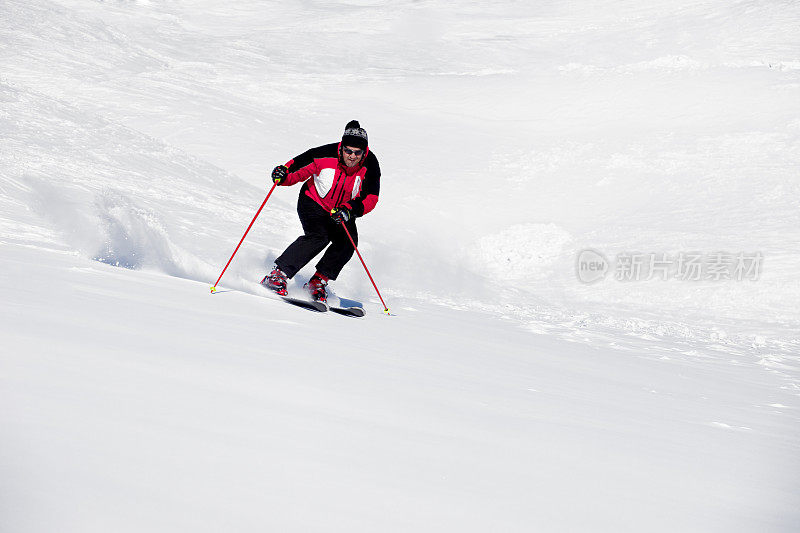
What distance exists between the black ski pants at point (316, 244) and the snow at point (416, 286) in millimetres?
400

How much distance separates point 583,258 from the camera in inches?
446

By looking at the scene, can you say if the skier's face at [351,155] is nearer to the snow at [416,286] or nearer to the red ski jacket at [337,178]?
the red ski jacket at [337,178]

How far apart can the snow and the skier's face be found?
1289 millimetres

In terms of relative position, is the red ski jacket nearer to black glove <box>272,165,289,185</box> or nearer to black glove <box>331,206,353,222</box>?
black glove <box>272,165,289,185</box>

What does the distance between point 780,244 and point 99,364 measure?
36.5 ft

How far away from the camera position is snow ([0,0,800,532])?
1725 mm

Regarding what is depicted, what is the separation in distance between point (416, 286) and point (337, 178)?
2.31m

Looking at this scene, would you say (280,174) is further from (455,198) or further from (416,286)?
(455,198)

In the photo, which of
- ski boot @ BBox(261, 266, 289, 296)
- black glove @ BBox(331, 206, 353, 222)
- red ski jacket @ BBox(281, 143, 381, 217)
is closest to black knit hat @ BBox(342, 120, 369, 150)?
red ski jacket @ BBox(281, 143, 381, 217)

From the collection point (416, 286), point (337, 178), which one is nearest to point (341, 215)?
point (337, 178)

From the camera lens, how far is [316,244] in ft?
19.8

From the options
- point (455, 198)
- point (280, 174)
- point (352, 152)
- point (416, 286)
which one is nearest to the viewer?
point (352, 152)

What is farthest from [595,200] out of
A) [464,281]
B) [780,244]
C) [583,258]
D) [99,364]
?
[99,364]

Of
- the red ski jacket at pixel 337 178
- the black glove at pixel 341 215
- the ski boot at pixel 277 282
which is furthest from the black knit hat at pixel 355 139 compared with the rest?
the ski boot at pixel 277 282
